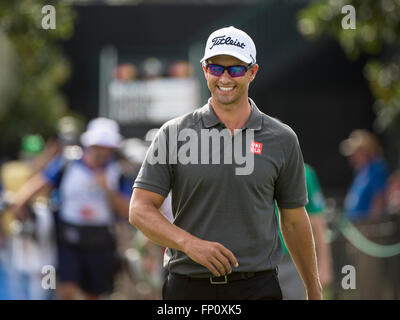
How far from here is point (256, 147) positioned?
500 centimetres

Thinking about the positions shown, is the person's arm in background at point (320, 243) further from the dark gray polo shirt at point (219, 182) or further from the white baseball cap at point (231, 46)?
the white baseball cap at point (231, 46)

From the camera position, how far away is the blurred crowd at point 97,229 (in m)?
10.0

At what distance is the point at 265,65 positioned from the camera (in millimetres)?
22828

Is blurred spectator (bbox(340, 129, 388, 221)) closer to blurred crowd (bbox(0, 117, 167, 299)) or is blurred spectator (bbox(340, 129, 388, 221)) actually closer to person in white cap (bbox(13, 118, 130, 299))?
blurred crowd (bbox(0, 117, 167, 299))

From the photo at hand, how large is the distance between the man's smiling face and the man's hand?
75 centimetres

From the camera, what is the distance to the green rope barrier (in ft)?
37.3

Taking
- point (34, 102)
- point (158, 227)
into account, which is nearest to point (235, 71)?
point (158, 227)

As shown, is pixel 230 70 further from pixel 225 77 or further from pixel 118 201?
pixel 118 201

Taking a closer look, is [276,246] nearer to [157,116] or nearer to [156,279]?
[156,279]

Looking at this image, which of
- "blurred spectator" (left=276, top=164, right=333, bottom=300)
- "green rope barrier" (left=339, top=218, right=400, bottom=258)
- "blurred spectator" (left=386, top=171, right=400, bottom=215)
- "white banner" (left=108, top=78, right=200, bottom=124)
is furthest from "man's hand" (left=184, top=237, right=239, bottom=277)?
"white banner" (left=108, top=78, right=200, bottom=124)

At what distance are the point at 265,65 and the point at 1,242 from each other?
10.7 metres

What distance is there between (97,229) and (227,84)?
5282mm

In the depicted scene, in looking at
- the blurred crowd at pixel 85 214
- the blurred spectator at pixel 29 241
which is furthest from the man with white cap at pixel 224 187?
the blurred spectator at pixel 29 241
